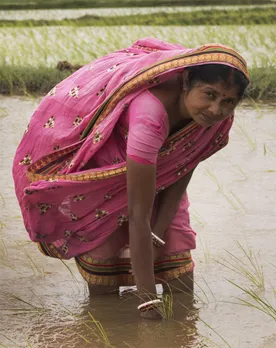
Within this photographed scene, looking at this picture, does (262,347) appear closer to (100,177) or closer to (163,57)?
(100,177)

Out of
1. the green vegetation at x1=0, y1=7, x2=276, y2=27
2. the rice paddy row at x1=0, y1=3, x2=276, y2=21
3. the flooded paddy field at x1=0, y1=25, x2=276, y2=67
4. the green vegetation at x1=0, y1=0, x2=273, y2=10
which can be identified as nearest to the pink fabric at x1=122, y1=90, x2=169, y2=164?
the flooded paddy field at x1=0, y1=25, x2=276, y2=67

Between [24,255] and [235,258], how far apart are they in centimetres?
94

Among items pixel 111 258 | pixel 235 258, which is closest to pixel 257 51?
pixel 235 258

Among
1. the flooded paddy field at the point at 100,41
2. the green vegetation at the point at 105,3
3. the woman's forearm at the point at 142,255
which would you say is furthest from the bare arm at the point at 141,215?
the green vegetation at the point at 105,3

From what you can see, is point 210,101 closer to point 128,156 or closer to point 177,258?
point 128,156

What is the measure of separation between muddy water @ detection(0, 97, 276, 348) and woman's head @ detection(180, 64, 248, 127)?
0.70 m

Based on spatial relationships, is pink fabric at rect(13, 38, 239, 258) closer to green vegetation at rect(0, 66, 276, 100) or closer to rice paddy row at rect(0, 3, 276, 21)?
green vegetation at rect(0, 66, 276, 100)

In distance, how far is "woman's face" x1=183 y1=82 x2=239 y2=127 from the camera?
2982 mm

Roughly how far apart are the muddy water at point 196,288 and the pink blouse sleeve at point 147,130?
61cm

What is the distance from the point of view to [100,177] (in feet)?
10.7

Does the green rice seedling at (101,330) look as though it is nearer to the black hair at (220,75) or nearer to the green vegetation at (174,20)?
the black hair at (220,75)

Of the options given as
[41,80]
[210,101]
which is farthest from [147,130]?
[41,80]

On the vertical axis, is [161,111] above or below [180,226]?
above

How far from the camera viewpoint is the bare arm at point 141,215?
9.95ft
